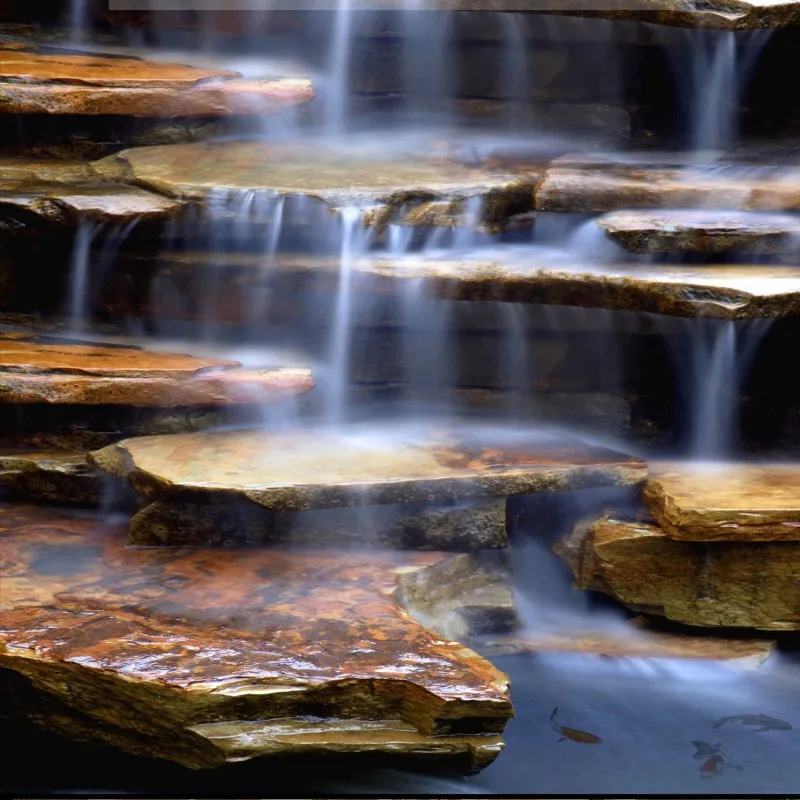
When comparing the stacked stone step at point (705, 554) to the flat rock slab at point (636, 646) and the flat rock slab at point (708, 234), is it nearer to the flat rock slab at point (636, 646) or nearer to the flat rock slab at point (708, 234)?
the flat rock slab at point (636, 646)

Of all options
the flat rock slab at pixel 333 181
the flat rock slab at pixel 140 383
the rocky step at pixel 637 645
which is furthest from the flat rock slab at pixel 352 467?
the flat rock slab at pixel 333 181

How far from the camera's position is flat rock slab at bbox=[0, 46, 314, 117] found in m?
4.77

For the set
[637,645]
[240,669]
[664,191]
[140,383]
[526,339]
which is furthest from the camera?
[526,339]

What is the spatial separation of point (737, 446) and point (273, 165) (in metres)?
2.14

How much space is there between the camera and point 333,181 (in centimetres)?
470

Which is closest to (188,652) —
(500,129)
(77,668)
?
(77,668)

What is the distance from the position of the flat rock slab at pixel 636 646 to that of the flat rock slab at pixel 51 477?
1.52 m

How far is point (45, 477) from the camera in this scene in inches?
171

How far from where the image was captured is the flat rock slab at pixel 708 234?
421 cm

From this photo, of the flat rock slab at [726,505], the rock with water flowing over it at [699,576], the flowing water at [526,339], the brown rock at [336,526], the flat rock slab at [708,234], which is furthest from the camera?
the flat rock slab at [708,234]

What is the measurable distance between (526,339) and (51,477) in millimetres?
1855

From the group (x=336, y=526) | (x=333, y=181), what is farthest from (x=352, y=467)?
(x=333, y=181)

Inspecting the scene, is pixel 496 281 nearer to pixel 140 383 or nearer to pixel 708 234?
pixel 708 234

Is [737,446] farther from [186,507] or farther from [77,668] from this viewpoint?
[77,668]
